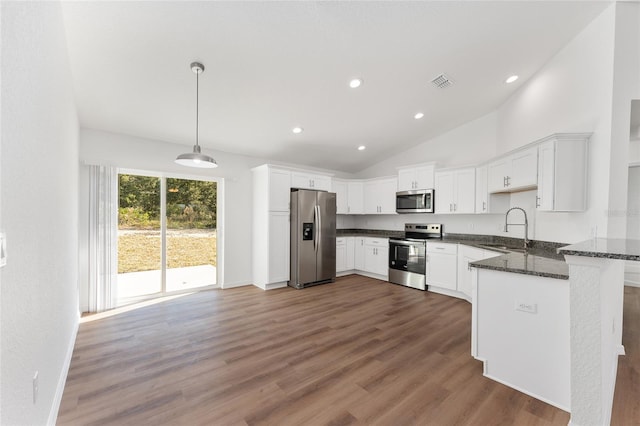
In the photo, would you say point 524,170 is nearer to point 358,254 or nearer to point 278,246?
point 358,254

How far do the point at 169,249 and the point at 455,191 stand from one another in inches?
197

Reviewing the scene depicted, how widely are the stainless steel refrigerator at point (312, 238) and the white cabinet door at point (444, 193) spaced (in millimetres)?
1977

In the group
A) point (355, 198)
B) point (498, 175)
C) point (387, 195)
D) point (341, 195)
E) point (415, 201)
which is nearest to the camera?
point (498, 175)

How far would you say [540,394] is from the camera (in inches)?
77.3

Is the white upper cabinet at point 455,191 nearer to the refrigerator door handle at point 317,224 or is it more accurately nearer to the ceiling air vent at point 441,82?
the ceiling air vent at point 441,82

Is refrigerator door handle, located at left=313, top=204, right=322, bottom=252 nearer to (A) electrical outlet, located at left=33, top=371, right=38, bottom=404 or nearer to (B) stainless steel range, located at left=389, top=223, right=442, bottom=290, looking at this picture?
(B) stainless steel range, located at left=389, top=223, right=442, bottom=290

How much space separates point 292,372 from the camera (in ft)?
7.41

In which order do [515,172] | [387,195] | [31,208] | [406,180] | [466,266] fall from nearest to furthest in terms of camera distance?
[31,208]
[515,172]
[466,266]
[406,180]
[387,195]

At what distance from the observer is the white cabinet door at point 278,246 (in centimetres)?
476

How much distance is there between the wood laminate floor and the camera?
1790mm

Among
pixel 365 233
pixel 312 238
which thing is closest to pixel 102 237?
pixel 312 238

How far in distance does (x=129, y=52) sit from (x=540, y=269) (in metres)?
3.91

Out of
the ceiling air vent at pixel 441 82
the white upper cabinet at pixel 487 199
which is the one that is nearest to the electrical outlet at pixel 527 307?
the white upper cabinet at pixel 487 199

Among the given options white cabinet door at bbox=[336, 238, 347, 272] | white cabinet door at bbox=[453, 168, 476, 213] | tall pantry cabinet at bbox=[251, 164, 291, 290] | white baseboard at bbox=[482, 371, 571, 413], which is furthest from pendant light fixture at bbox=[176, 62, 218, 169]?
white cabinet door at bbox=[453, 168, 476, 213]
